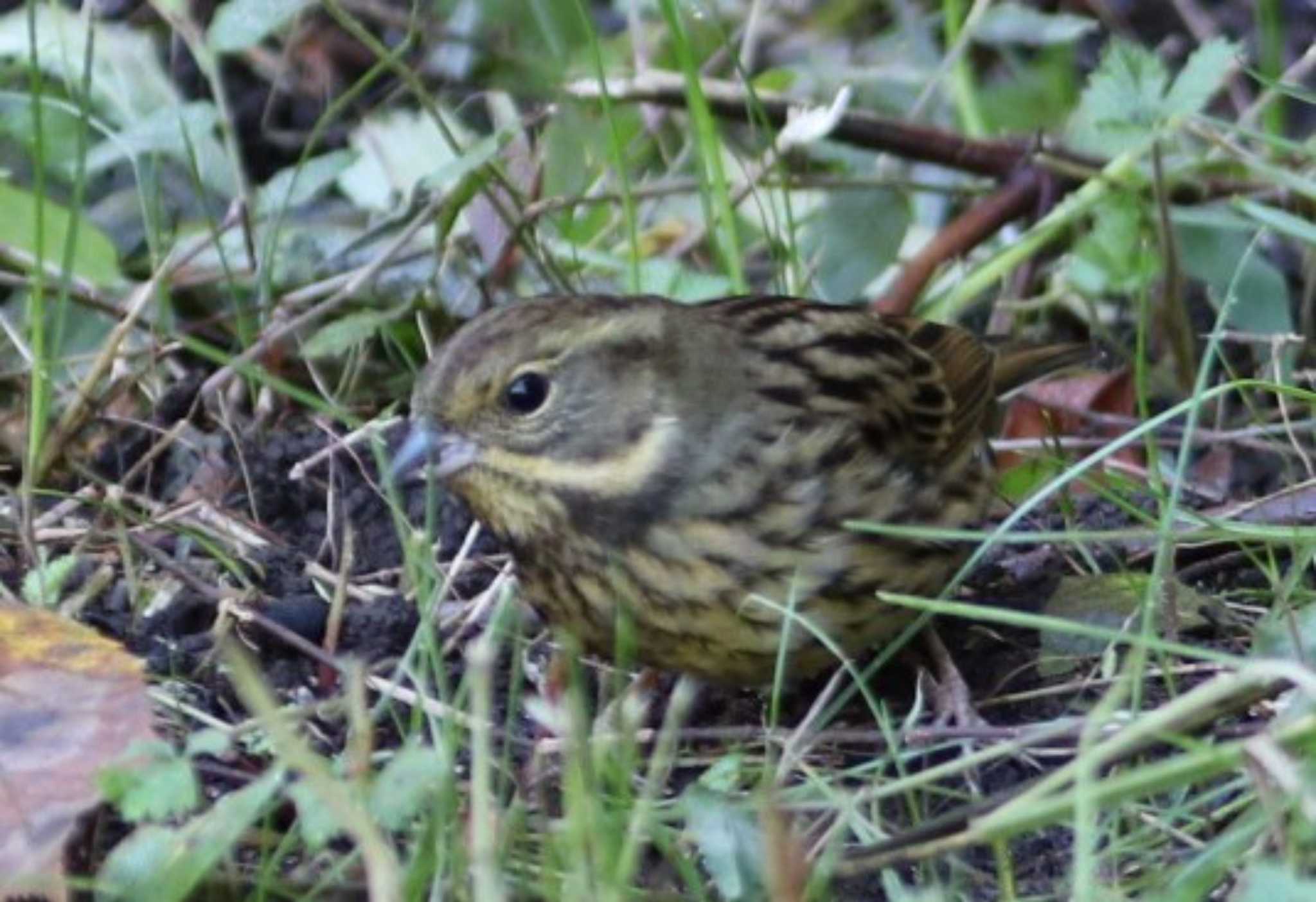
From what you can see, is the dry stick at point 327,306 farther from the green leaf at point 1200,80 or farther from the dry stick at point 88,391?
the green leaf at point 1200,80

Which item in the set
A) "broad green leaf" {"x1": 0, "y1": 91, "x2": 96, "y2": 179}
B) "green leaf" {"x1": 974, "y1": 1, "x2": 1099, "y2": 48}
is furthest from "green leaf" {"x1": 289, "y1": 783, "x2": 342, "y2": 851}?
"green leaf" {"x1": 974, "y1": 1, "x2": 1099, "y2": 48}

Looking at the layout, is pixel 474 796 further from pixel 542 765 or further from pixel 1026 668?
pixel 1026 668

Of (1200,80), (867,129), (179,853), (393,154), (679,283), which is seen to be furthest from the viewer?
(393,154)

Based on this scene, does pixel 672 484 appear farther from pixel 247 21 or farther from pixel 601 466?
pixel 247 21

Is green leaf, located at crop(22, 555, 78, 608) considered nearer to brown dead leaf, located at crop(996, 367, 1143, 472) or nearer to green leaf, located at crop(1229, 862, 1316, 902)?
brown dead leaf, located at crop(996, 367, 1143, 472)

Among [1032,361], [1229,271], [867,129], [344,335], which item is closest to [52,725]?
[344,335]

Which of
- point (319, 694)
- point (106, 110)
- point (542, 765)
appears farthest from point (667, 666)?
point (106, 110)
